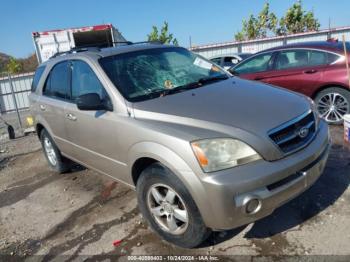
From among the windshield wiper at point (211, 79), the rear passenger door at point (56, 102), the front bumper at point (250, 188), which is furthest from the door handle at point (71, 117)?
the front bumper at point (250, 188)

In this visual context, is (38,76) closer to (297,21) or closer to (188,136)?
(188,136)

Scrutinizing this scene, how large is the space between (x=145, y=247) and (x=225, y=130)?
140 centimetres

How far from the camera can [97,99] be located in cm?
337

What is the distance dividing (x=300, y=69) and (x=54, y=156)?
15.2ft

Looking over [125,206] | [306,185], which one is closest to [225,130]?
[306,185]

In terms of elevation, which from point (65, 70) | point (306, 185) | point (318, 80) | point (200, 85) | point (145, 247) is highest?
point (65, 70)

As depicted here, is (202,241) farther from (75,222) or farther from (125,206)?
(75,222)

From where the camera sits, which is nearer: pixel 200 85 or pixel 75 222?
pixel 200 85

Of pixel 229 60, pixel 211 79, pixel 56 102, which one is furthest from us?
pixel 229 60

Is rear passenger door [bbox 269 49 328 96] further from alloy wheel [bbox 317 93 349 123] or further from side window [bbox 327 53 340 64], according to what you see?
alloy wheel [bbox 317 93 349 123]

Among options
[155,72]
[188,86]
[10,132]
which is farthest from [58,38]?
[188,86]

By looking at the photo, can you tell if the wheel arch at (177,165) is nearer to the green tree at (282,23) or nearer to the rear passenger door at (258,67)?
the rear passenger door at (258,67)

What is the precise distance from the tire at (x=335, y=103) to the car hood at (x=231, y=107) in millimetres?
2839

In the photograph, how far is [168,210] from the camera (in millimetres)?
2992
